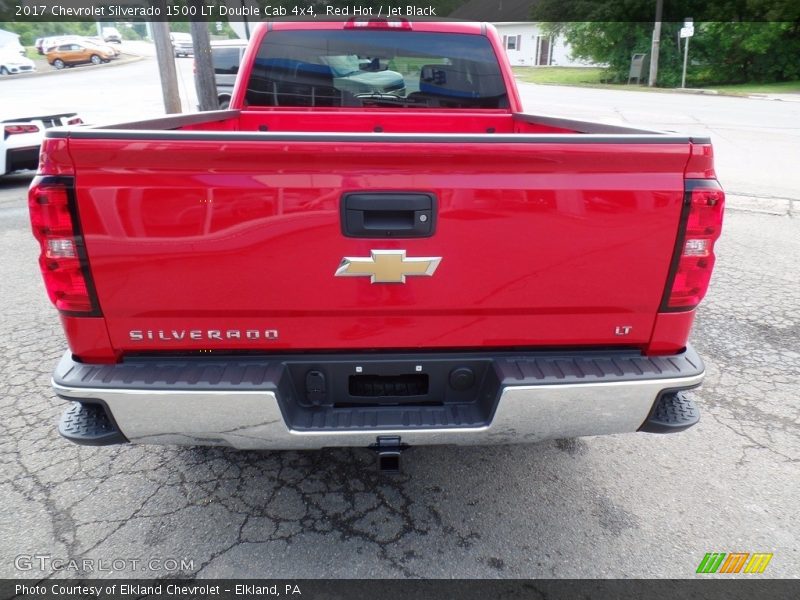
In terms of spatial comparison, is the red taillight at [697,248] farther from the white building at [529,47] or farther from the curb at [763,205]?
the white building at [529,47]

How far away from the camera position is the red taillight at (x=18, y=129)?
8.32 meters

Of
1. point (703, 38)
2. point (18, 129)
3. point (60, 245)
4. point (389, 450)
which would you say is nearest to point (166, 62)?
point (18, 129)

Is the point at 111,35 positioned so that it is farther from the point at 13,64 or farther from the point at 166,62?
the point at 166,62

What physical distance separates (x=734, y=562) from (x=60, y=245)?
285cm

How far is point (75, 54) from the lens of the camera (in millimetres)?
36906

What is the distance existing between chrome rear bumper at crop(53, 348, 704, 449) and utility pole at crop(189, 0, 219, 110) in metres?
8.46

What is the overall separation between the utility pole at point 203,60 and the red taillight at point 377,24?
20.0 feet

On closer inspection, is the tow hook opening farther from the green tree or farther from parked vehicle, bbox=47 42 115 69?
parked vehicle, bbox=47 42 115 69

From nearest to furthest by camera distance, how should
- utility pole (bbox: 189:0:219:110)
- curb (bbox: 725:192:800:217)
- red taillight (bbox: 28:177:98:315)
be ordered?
red taillight (bbox: 28:177:98:315) → curb (bbox: 725:192:800:217) → utility pole (bbox: 189:0:219:110)

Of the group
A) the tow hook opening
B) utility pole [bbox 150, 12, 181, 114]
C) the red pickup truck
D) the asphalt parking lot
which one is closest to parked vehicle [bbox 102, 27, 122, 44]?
utility pole [bbox 150, 12, 181, 114]

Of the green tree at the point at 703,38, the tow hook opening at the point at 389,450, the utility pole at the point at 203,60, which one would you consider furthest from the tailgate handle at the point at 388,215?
the green tree at the point at 703,38

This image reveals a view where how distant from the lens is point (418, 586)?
2.22 meters

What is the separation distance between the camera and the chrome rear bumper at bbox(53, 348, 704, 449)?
197 cm

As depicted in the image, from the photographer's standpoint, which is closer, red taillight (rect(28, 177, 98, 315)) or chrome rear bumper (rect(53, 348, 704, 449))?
red taillight (rect(28, 177, 98, 315))
